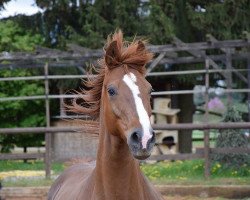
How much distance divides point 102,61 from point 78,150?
40.3 feet

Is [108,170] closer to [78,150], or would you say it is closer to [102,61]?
[102,61]

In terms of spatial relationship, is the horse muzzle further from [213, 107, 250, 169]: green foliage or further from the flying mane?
[213, 107, 250, 169]: green foliage

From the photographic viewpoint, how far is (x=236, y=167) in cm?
1164

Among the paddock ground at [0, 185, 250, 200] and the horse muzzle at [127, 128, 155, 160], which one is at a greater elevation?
the horse muzzle at [127, 128, 155, 160]

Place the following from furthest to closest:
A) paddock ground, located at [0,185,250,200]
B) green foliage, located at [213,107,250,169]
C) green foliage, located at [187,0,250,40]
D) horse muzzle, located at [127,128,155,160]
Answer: green foliage, located at [187,0,250,40] → green foliage, located at [213,107,250,169] → paddock ground, located at [0,185,250,200] → horse muzzle, located at [127,128,155,160]

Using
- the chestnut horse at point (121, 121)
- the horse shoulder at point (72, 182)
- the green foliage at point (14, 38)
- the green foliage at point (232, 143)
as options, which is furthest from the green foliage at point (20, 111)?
the chestnut horse at point (121, 121)

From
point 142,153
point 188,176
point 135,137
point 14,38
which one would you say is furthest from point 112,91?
point 14,38

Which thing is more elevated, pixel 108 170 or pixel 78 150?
pixel 108 170

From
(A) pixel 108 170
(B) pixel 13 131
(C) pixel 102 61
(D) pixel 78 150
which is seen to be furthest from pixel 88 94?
(D) pixel 78 150

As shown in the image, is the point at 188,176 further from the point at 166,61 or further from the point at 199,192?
the point at 166,61

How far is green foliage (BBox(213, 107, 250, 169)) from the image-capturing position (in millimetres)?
11609

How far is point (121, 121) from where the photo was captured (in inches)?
143

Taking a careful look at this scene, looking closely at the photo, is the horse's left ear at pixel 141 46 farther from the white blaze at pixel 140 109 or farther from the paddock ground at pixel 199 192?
the paddock ground at pixel 199 192

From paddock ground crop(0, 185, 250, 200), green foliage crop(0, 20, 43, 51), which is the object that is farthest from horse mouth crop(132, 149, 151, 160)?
green foliage crop(0, 20, 43, 51)
